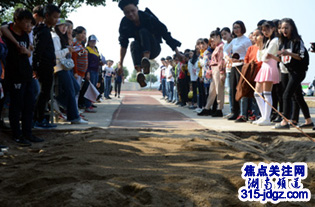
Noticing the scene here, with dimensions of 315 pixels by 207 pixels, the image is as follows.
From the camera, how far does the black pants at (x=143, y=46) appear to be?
6139 millimetres

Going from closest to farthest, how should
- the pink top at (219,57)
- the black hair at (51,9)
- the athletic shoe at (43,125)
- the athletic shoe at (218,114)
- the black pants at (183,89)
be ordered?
the black hair at (51,9), the athletic shoe at (43,125), the pink top at (219,57), the athletic shoe at (218,114), the black pants at (183,89)

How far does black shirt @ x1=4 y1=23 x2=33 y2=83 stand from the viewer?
5.36m

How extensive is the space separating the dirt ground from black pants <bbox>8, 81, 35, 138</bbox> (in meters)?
Result: 0.26

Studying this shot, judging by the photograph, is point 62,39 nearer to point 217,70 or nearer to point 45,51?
point 45,51

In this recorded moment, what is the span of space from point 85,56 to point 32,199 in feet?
19.8

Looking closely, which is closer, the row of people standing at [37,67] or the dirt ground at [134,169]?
the dirt ground at [134,169]

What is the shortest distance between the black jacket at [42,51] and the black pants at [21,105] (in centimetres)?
98

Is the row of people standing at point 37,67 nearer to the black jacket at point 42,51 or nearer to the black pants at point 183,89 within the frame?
the black jacket at point 42,51

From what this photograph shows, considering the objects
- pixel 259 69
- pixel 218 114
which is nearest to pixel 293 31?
pixel 259 69

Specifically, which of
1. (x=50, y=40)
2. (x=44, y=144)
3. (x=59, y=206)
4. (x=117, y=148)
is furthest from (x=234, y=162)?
(x=50, y=40)

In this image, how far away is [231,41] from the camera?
8.93 metres

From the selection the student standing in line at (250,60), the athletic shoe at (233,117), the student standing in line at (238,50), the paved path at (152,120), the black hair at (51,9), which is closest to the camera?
the black hair at (51,9)

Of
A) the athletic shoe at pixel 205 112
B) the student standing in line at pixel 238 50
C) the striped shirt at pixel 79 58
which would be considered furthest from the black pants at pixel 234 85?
the striped shirt at pixel 79 58

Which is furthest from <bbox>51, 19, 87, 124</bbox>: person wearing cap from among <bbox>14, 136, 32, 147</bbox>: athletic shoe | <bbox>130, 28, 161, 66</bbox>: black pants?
<bbox>14, 136, 32, 147</bbox>: athletic shoe
